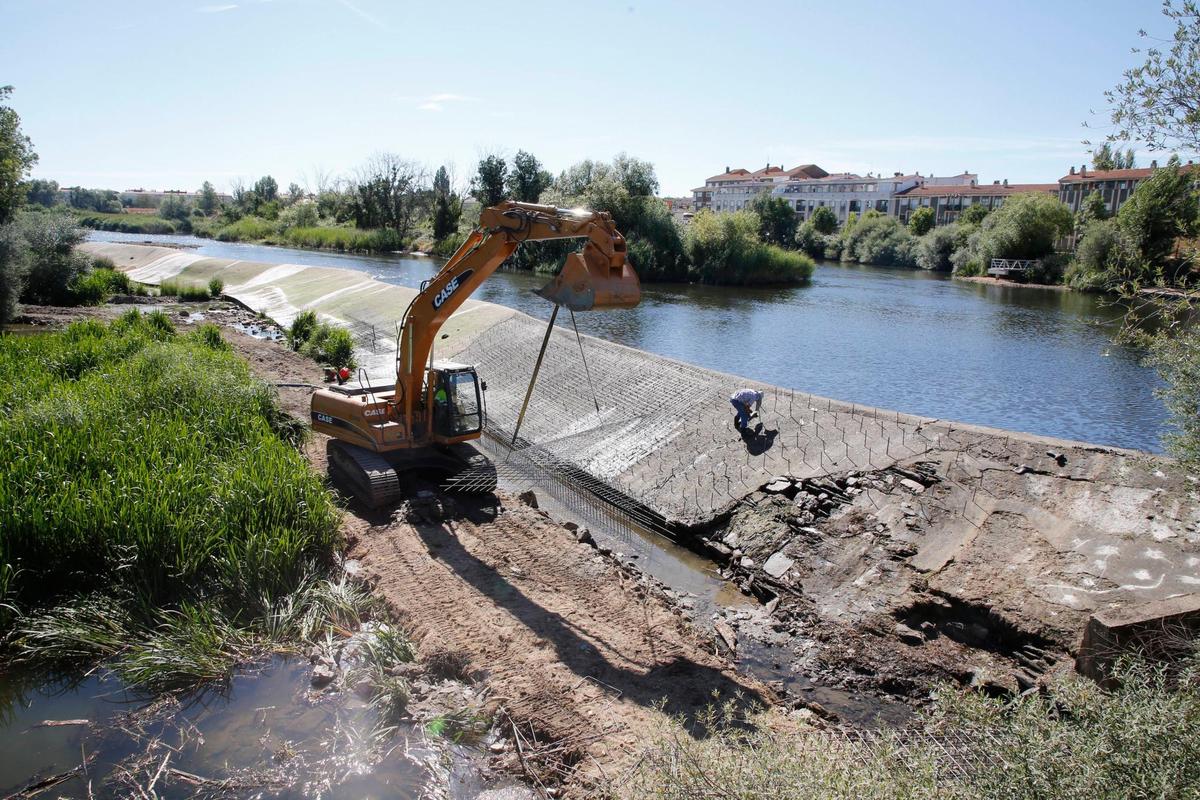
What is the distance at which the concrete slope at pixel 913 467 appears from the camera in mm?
8289

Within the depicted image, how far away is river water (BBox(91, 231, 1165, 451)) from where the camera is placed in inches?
788

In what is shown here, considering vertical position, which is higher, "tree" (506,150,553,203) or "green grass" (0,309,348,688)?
"tree" (506,150,553,203)

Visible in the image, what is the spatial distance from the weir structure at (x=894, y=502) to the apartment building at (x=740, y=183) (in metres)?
109

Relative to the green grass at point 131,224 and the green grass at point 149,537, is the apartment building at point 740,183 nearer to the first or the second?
the green grass at point 131,224

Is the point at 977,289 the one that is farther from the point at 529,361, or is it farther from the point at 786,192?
the point at 786,192

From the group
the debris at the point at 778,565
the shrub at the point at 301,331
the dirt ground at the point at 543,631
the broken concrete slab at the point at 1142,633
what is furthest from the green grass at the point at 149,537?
the shrub at the point at 301,331

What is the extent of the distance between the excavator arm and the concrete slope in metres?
4.09

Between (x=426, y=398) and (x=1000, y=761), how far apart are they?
8466mm

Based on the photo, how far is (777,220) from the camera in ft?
251

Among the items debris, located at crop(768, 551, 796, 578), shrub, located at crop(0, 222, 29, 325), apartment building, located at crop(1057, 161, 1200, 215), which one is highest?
apartment building, located at crop(1057, 161, 1200, 215)

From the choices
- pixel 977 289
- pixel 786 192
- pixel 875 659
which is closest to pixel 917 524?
pixel 875 659

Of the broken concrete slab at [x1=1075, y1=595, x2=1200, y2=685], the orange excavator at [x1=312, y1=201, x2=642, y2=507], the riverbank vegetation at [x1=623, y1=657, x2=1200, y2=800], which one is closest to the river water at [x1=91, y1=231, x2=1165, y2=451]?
the broken concrete slab at [x1=1075, y1=595, x2=1200, y2=685]

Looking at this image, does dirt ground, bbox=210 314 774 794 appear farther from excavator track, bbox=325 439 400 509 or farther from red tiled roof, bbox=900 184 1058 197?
red tiled roof, bbox=900 184 1058 197

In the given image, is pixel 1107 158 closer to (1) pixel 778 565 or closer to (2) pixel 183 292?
(1) pixel 778 565
